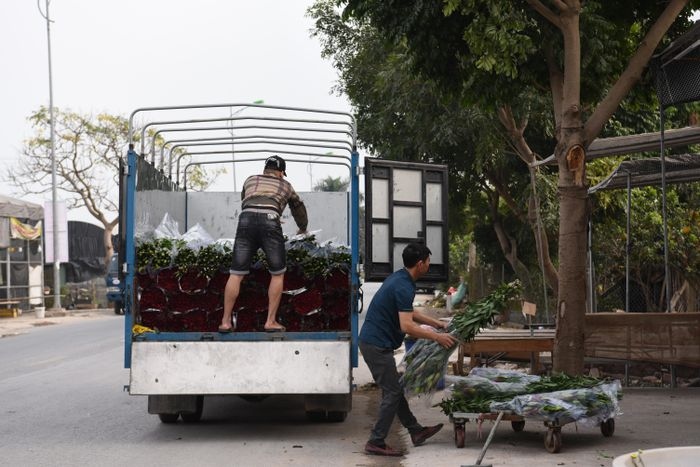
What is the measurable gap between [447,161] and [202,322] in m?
14.1

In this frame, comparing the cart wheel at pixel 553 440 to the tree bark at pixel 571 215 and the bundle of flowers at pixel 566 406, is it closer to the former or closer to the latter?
the bundle of flowers at pixel 566 406

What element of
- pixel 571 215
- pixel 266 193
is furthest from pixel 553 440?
pixel 266 193

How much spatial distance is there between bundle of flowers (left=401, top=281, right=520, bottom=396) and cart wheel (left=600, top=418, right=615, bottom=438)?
1.32m

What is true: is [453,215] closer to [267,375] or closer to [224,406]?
[224,406]

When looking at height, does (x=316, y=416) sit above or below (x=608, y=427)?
below

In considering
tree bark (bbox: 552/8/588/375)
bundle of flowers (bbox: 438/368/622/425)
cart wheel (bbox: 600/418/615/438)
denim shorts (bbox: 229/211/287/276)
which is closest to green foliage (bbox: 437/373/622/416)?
bundle of flowers (bbox: 438/368/622/425)

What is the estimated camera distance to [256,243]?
944 cm

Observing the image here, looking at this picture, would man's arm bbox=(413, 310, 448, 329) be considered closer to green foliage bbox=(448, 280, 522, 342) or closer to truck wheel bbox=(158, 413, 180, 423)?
green foliage bbox=(448, 280, 522, 342)

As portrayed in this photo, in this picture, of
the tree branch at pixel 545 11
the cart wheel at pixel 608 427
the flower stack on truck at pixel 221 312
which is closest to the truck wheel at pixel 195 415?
the flower stack on truck at pixel 221 312

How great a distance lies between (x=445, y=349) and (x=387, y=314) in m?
0.59

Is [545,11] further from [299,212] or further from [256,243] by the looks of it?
[256,243]

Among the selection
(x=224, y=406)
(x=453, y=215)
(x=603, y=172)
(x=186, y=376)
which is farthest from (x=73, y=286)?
(x=186, y=376)

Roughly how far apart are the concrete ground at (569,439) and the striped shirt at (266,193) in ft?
7.72

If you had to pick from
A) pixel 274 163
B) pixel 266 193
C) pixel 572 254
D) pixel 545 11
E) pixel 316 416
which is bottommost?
pixel 316 416
